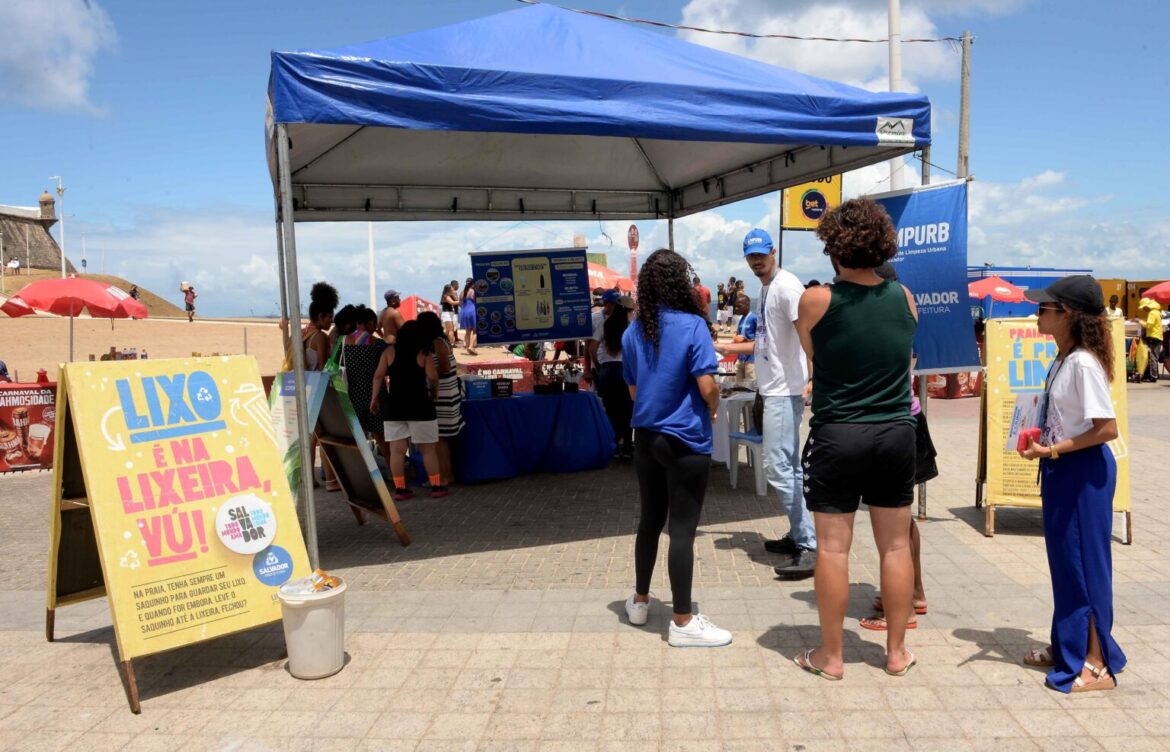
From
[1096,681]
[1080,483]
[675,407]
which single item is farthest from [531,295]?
[1096,681]

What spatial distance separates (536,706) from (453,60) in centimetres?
360

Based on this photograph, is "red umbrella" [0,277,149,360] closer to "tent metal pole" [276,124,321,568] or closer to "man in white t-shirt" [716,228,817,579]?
"tent metal pole" [276,124,321,568]

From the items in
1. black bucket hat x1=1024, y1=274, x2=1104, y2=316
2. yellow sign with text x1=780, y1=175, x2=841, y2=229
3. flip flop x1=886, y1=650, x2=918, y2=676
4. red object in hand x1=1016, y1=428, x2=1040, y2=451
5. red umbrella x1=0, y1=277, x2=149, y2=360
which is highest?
yellow sign with text x1=780, y1=175, x2=841, y2=229

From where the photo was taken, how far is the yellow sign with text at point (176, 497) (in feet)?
12.0

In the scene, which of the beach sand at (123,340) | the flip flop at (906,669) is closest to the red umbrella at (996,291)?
the flip flop at (906,669)

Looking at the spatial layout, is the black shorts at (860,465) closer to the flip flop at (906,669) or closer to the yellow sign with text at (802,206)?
the flip flop at (906,669)

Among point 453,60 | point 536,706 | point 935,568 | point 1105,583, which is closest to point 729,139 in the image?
point 453,60

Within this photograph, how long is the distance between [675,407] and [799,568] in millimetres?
1737

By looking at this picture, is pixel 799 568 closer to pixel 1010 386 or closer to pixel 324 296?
pixel 1010 386

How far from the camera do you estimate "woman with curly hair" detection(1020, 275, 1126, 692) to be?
324 centimetres

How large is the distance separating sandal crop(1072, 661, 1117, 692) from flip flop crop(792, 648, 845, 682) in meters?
0.93

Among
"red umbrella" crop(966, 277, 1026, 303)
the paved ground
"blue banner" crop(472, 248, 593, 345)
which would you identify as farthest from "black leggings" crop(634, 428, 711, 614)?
"red umbrella" crop(966, 277, 1026, 303)

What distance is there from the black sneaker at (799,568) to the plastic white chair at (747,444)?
1.57m

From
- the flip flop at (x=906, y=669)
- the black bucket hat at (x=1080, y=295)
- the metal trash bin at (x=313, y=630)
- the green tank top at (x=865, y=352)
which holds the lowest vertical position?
the flip flop at (x=906, y=669)
